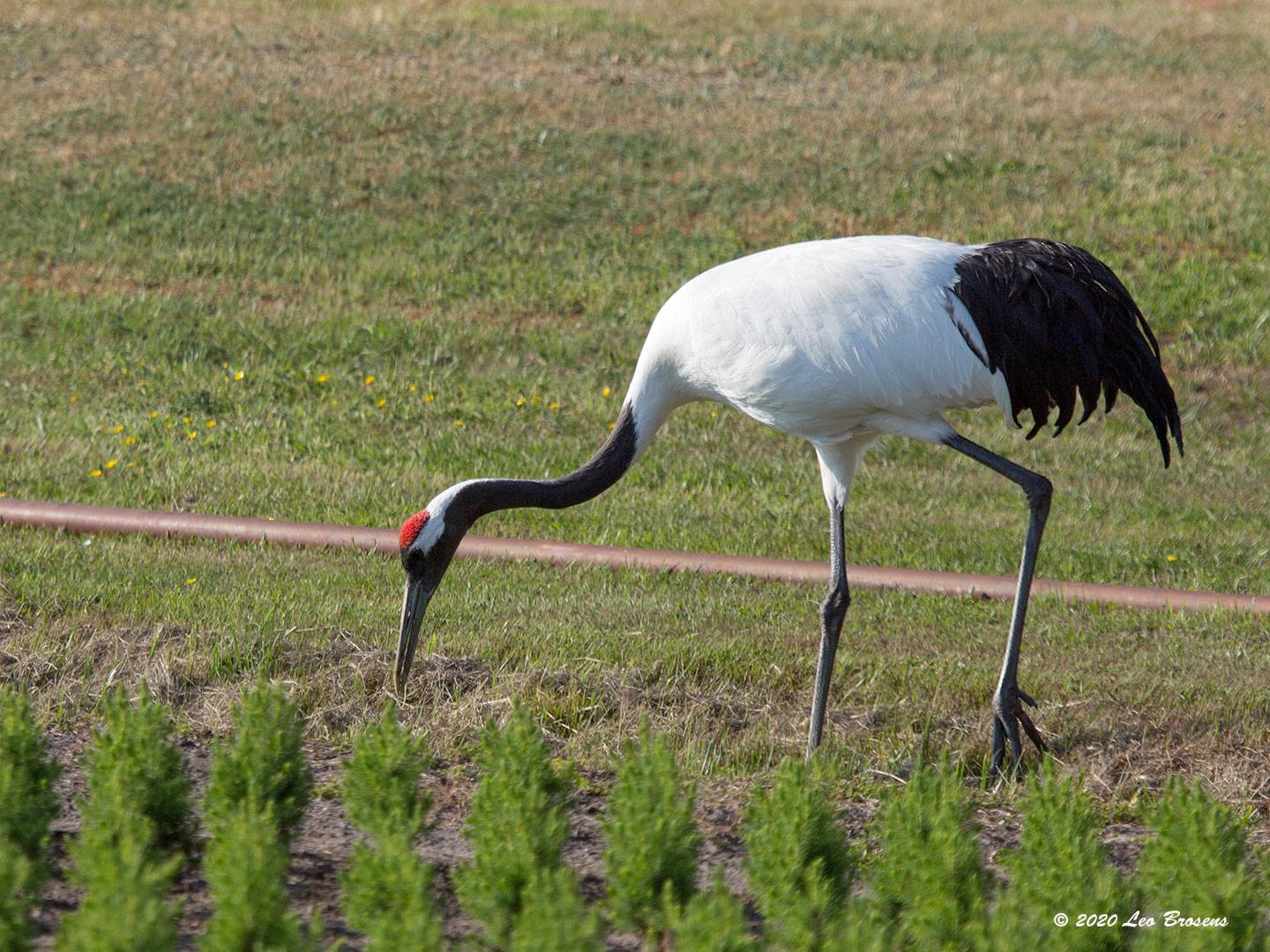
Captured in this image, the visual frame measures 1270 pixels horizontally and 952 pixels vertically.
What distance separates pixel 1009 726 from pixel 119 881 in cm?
273

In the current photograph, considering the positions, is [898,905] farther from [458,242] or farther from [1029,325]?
[458,242]

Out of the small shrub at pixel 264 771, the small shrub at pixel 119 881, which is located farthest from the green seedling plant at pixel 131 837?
the small shrub at pixel 264 771

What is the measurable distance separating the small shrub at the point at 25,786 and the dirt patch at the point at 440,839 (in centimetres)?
8

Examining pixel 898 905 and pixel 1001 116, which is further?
pixel 1001 116

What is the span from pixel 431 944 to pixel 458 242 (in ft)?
31.1

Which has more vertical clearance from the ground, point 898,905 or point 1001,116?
point 1001,116

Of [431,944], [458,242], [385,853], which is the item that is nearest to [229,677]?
[385,853]

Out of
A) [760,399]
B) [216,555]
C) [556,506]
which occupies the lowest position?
[216,555]

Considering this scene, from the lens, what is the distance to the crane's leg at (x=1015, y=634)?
506cm

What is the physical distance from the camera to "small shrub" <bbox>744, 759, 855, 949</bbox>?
3.59 metres

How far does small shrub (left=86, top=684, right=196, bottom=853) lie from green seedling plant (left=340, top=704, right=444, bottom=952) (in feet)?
1.34

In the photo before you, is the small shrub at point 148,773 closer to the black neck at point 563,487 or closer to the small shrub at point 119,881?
the small shrub at point 119,881

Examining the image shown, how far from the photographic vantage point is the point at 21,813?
3.94 metres

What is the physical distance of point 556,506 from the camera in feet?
18.8
